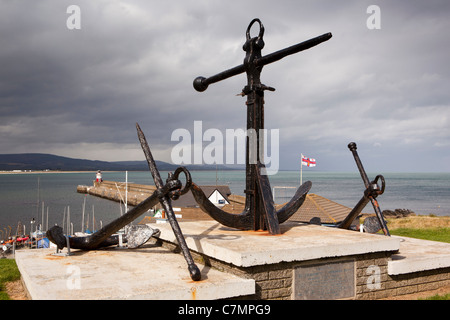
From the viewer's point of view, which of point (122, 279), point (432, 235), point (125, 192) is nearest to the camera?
point (122, 279)

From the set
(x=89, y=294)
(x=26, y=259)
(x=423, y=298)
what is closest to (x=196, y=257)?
(x=89, y=294)

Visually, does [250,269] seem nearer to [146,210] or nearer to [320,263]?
[320,263]

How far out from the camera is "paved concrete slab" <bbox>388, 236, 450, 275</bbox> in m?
5.68

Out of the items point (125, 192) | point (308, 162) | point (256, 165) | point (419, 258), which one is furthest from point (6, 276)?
point (125, 192)

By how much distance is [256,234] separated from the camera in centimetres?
621

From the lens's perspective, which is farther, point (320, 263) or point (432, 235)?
point (432, 235)

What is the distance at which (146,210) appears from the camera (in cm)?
534

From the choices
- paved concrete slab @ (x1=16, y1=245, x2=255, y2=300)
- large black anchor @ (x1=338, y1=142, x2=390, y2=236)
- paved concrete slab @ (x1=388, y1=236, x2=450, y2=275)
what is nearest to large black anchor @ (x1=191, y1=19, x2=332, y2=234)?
large black anchor @ (x1=338, y1=142, x2=390, y2=236)

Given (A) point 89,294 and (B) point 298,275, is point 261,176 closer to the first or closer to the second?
(B) point 298,275

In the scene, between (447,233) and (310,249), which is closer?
(310,249)

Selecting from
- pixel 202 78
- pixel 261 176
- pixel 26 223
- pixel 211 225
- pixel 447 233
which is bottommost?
pixel 26 223

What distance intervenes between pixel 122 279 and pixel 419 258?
4.26 meters

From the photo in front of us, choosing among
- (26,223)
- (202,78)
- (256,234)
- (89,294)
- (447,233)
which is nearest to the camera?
(89,294)
